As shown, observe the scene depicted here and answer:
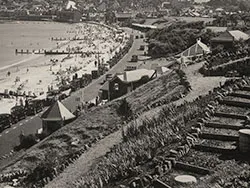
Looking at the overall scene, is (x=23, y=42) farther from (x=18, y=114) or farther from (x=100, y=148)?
(x=100, y=148)

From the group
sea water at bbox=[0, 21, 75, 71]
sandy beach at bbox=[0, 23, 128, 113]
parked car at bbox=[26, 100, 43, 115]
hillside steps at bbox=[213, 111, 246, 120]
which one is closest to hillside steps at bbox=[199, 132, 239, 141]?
hillside steps at bbox=[213, 111, 246, 120]

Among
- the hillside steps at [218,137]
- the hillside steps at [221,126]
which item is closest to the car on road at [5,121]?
the hillside steps at [221,126]

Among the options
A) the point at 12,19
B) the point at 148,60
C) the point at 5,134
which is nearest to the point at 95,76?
the point at 148,60

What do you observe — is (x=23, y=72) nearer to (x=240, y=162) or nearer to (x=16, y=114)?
(x=16, y=114)

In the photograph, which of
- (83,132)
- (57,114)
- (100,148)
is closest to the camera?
(100,148)

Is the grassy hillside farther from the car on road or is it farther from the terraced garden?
the car on road

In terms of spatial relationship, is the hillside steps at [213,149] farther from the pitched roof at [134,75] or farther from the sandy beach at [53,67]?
the sandy beach at [53,67]

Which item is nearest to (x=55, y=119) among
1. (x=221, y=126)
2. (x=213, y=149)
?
(x=221, y=126)
